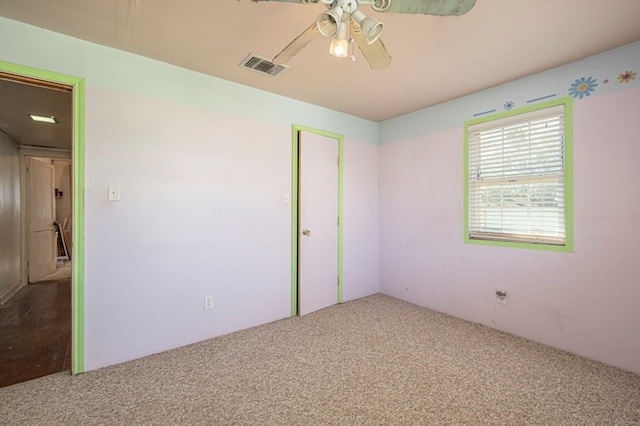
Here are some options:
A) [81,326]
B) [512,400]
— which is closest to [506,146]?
[512,400]

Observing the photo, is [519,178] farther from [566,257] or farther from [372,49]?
[372,49]

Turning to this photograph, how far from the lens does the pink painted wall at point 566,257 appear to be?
2.11 meters

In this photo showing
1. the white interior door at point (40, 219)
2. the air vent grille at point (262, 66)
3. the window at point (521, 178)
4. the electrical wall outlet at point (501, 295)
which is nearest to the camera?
the air vent grille at point (262, 66)

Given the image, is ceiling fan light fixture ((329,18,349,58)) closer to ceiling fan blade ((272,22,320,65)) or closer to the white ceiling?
ceiling fan blade ((272,22,320,65))

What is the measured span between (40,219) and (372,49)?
6118 mm

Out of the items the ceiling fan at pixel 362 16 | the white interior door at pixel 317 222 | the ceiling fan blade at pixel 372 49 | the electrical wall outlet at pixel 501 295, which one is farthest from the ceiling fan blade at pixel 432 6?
the electrical wall outlet at pixel 501 295

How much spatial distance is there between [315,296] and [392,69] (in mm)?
2466

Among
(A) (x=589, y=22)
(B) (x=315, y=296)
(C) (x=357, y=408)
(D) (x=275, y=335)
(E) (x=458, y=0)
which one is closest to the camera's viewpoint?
(E) (x=458, y=0)

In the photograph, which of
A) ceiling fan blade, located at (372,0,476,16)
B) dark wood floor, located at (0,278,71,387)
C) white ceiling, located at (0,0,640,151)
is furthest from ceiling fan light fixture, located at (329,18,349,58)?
dark wood floor, located at (0,278,71,387)

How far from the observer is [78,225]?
6.77 ft

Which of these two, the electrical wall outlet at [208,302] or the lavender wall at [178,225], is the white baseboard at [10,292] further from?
the electrical wall outlet at [208,302]

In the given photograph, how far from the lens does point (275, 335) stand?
8.84ft

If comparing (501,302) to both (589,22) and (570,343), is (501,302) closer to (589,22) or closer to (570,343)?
(570,343)

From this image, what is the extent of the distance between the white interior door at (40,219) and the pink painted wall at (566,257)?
5805 millimetres
